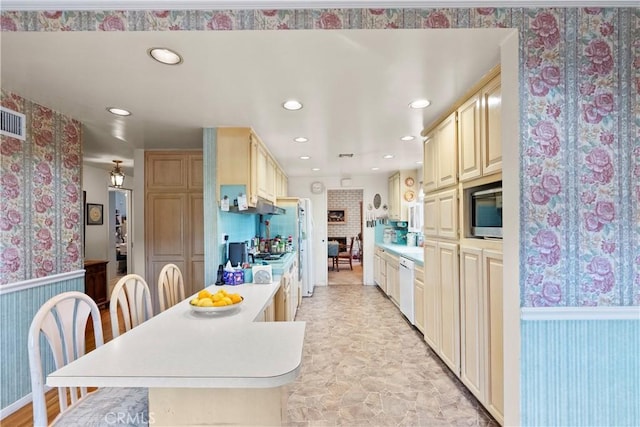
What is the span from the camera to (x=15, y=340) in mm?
2256

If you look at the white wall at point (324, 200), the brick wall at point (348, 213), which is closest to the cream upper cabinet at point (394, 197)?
the white wall at point (324, 200)

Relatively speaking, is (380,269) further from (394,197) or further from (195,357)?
(195,357)

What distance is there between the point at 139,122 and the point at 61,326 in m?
1.93

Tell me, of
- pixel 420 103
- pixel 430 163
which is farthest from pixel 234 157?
pixel 430 163

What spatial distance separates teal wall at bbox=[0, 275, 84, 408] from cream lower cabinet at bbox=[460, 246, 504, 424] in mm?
3128

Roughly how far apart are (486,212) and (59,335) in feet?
8.00

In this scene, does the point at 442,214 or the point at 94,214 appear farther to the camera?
the point at 94,214

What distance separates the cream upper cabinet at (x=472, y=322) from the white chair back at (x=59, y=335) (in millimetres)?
2196

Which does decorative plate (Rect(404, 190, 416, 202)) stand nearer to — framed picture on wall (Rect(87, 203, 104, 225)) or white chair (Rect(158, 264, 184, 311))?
white chair (Rect(158, 264, 184, 311))

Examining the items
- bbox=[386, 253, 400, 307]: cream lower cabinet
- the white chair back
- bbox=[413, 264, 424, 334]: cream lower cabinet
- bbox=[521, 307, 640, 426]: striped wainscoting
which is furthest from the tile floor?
the white chair back

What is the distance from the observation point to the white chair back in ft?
4.16

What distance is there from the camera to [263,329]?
160 cm

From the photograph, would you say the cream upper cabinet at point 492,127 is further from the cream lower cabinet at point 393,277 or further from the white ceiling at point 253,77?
the cream lower cabinet at point 393,277

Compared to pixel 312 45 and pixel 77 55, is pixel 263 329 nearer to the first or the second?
pixel 312 45
